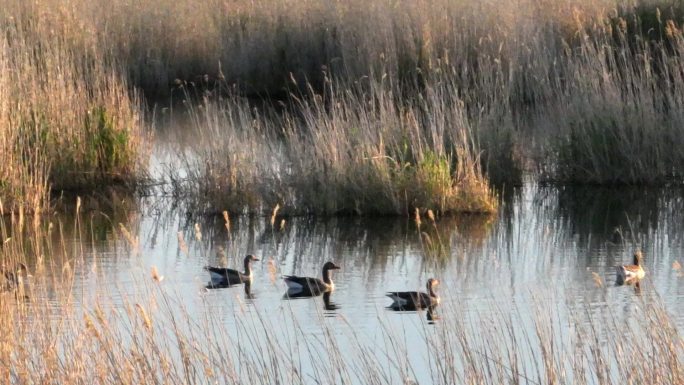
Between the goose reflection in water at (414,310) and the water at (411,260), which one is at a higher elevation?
the water at (411,260)

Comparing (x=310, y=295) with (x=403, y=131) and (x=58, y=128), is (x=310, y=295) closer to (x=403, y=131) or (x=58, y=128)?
(x=403, y=131)

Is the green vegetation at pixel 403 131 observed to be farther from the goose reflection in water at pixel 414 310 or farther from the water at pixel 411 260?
the goose reflection in water at pixel 414 310

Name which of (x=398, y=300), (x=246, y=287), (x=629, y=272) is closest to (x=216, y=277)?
(x=246, y=287)

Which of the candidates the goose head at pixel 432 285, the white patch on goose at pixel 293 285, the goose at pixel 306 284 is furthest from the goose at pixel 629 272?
the white patch on goose at pixel 293 285

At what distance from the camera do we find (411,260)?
36.0ft

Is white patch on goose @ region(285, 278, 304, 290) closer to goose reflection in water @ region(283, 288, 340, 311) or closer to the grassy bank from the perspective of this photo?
goose reflection in water @ region(283, 288, 340, 311)

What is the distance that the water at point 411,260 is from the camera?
27.9ft

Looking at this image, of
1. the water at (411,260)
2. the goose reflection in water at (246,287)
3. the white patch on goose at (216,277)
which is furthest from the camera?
the white patch on goose at (216,277)

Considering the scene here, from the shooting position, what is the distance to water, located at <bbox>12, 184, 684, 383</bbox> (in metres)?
8.52

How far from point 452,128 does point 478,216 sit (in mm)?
1431

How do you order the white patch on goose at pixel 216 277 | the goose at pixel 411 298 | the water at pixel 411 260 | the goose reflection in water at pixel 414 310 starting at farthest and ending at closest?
the white patch on goose at pixel 216 277 → the goose at pixel 411 298 → the goose reflection in water at pixel 414 310 → the water at pixel 411 260

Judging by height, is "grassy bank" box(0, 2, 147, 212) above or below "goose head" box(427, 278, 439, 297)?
above

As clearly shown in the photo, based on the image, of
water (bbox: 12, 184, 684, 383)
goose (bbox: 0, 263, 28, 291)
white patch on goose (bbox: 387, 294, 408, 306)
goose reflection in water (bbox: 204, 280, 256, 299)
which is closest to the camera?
goose (bbox: 0, 263, 28, 291)

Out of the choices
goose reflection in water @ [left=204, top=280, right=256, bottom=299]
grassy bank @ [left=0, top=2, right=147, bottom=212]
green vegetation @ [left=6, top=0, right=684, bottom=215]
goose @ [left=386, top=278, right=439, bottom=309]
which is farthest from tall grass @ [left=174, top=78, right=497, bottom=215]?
goose @ [left=386, top=278, right=439, bottom=309]
